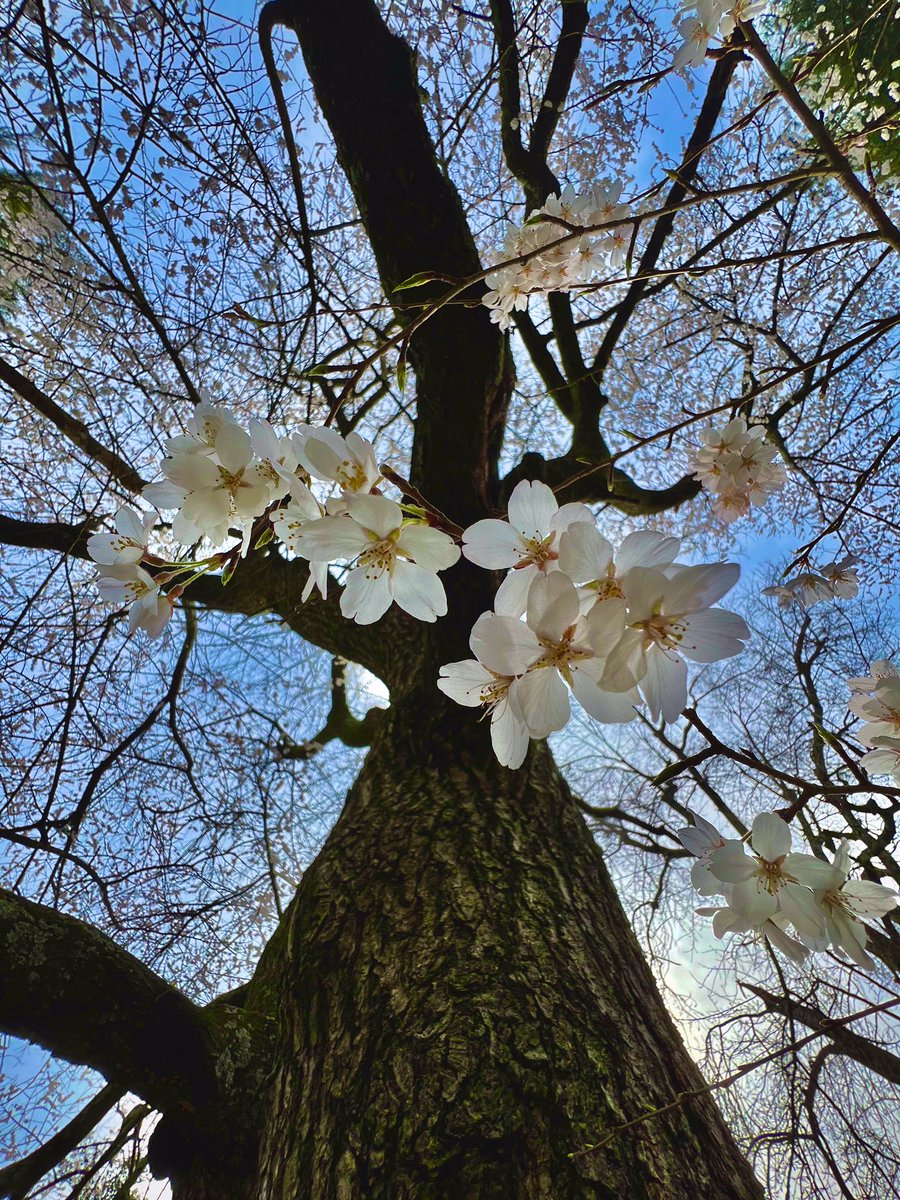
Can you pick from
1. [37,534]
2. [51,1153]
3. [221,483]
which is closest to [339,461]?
[221,483]

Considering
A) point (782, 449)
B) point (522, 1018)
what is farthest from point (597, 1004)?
point (782, 449)

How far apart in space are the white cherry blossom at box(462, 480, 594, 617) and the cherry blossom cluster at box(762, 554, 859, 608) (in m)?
1.03

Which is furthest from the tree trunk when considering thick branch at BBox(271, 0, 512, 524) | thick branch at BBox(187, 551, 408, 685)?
thick branch at BBox(271, 0, 512, 524)

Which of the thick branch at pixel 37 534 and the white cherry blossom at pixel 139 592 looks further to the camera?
the thick branch at pixel 37 534

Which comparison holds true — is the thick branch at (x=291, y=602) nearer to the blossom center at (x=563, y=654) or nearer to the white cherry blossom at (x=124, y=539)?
the white cherry blossom at (x=124, y=539)

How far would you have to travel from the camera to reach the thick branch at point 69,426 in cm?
222

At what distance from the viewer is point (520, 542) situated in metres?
0.71

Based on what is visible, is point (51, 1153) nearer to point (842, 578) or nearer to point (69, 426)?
point (69, 426)

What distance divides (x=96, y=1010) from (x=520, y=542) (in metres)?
1.18

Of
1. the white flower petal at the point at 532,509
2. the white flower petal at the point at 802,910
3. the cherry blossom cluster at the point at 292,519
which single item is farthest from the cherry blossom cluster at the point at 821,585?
the cherry blossom cluster at the point at 292,519

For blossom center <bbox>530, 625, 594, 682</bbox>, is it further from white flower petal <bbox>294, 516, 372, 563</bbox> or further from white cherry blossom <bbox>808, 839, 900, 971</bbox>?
white cherry blossom <bbox>808, 839, 900, 971</bbox>

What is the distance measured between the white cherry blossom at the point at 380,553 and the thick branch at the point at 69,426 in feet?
5.89

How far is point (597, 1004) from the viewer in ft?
3.61

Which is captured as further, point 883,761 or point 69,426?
point 69,426
